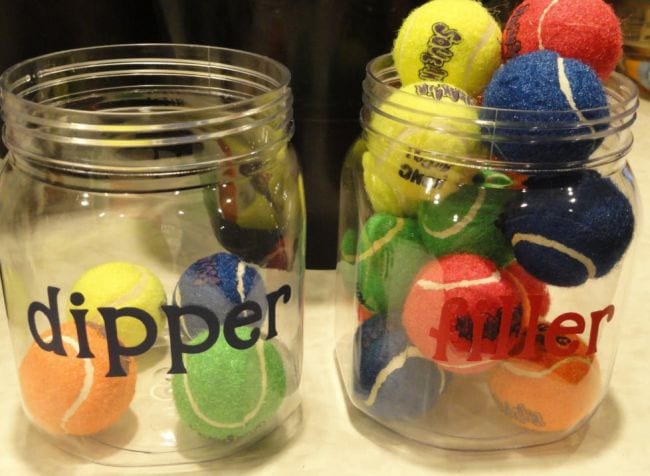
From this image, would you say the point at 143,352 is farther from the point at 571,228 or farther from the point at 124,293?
the point at 571,228

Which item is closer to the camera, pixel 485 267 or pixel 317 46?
pixel 485 267

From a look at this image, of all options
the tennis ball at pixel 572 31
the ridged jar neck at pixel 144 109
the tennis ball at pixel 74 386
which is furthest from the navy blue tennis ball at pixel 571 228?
the tennis ball at pixel 74 386

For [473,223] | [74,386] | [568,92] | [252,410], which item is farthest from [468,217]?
[74,386]

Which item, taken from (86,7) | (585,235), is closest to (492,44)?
(585,235)

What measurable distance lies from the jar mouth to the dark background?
15 cm

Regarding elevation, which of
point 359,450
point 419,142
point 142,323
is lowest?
point 359,450

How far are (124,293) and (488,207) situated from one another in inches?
12.1

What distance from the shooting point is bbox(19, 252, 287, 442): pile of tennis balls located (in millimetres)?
581

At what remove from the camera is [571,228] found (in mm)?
549

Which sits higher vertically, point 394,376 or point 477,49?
point 477,49

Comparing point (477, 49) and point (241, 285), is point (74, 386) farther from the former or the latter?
point (477, 49)

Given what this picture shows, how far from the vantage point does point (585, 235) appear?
1.80 feet

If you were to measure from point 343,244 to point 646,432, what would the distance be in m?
0.33

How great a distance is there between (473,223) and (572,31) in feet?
0.57
